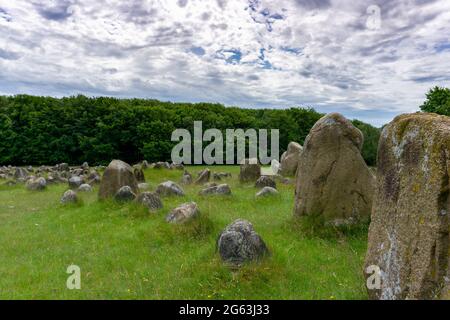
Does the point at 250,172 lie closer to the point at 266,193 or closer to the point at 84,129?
the point at 266,193

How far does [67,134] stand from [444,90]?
3941 cm

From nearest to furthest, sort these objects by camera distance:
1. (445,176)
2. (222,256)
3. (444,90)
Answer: (445,176) < (222,256) < (444,90)

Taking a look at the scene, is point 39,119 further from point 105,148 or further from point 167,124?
point 167,124

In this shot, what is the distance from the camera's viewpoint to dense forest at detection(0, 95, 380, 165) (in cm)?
4031

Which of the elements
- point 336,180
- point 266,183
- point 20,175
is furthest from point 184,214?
point 20,175

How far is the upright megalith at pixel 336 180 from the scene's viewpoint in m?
9.70

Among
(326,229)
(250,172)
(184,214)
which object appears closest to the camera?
(326,229)

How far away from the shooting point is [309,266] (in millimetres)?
7617

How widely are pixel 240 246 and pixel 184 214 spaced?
3.18 metres

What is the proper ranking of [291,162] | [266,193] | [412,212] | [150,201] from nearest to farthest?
[412,212] → [150,201] → [266,193] → [291,162]

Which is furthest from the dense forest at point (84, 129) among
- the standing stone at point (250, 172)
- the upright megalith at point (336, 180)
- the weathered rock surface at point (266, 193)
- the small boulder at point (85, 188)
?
the upright megalith at point (336, 180)

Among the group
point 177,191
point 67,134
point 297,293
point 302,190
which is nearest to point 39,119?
point 67,134

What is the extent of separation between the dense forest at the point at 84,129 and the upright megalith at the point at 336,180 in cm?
3034

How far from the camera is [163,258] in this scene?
841 cm
